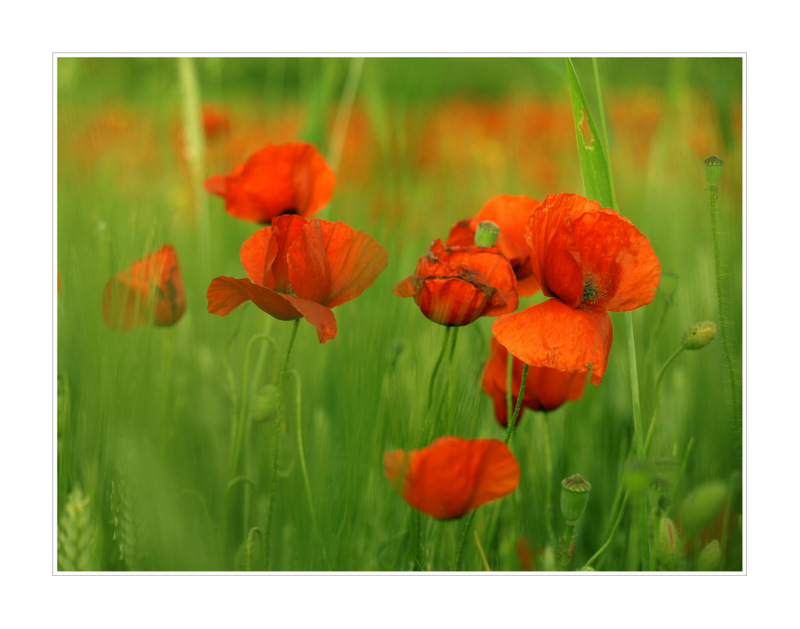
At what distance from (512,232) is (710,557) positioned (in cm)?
28

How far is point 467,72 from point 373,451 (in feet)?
2.01

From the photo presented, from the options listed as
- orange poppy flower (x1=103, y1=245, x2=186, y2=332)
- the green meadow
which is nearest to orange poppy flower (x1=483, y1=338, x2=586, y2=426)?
the green meadow

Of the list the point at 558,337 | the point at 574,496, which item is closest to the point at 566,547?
the point at 574,496

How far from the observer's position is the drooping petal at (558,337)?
439 mm

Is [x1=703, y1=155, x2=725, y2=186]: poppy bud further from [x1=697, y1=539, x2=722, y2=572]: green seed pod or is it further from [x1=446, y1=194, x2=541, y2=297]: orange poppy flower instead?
[x1=697, y1=539, x2=722, y2=572]: green seed pod

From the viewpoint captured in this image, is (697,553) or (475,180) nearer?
(697,553)

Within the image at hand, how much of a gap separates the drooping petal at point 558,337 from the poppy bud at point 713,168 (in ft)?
0.61

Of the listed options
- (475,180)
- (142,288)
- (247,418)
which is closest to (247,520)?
(247,418)

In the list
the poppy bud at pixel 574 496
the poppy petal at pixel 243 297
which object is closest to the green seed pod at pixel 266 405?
the poppy petal at pixel 243 297

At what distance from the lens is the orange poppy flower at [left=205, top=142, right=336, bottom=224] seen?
2.04 feet

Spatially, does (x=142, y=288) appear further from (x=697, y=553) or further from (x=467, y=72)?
(x=467, y=72)

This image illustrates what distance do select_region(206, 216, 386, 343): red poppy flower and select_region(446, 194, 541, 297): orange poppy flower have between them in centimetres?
8

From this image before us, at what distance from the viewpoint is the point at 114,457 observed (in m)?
0.53

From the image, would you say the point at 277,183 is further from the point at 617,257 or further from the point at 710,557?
the point at 710,557
